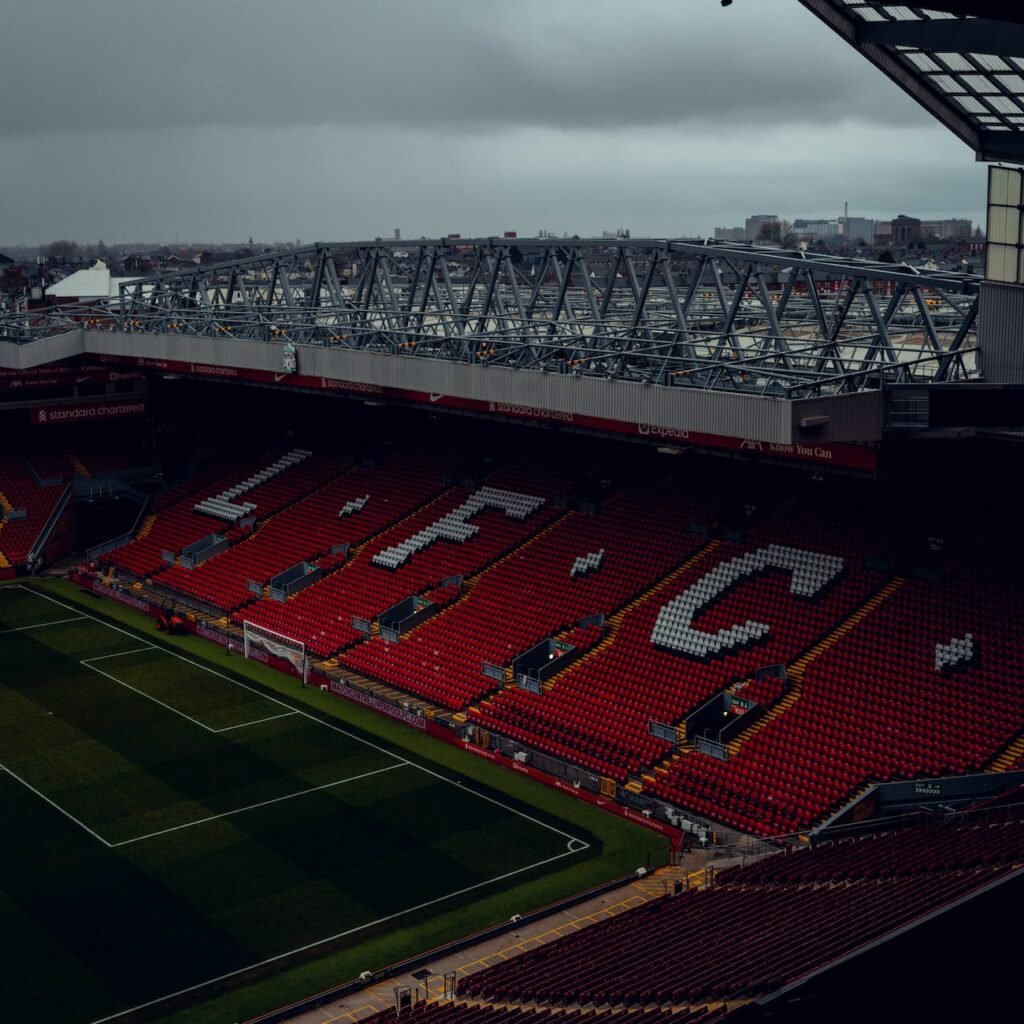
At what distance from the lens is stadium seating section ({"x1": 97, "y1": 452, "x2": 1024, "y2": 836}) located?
114 feet

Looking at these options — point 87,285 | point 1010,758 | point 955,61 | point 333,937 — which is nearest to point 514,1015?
point 333,937

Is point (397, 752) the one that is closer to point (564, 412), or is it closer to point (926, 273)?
point (564, 412)

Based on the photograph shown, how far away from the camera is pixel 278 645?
156ft

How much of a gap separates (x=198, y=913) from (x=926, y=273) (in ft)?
77.2

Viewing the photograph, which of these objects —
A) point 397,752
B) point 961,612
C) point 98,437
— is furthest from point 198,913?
point 98,437

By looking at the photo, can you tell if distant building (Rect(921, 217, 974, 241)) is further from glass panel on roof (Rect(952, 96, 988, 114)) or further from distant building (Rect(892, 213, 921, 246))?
glass panel on roof (Rect(952, 96, 988, 114))

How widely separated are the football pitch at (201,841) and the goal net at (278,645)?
81.3 inches

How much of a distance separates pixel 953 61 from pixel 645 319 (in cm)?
2360

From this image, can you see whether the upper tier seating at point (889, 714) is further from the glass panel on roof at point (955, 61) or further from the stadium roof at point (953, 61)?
the glass panel on roof at point (955, 61)

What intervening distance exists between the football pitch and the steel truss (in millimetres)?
13016

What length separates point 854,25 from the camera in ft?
104

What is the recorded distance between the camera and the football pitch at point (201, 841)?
92.0 feet

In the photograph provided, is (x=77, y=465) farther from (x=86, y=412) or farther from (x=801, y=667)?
(x=801, y=667)

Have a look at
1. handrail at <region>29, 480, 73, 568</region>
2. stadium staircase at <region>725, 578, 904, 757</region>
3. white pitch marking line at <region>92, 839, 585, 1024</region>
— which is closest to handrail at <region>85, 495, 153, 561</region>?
handrail at <region>29, 480, 73, 568</region>
